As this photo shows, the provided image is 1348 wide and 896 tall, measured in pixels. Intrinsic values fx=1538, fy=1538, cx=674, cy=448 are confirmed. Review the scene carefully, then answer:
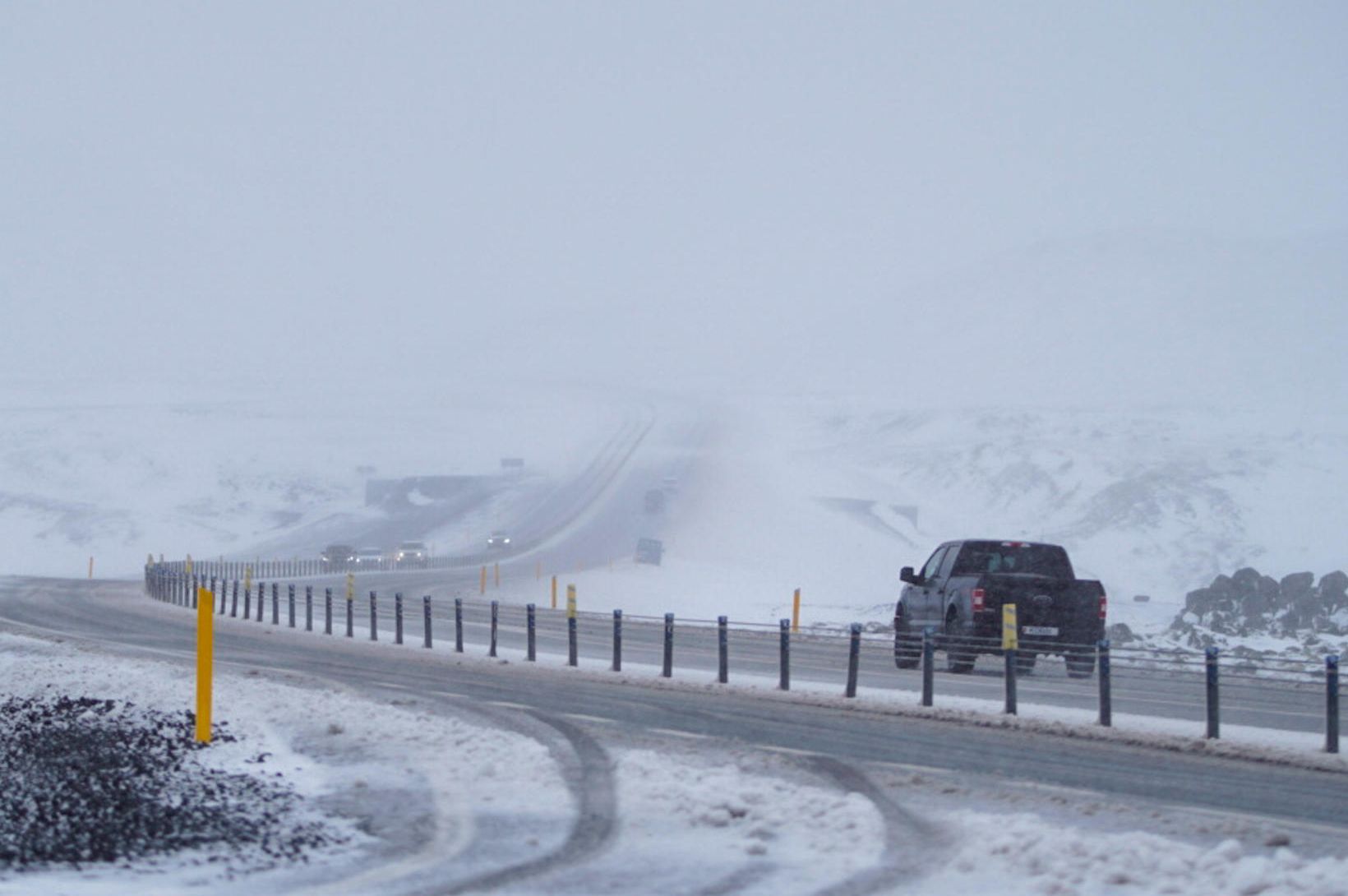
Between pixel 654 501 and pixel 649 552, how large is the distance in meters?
26.0

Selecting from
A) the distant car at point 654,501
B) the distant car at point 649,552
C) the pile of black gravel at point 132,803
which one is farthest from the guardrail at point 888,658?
the distant car at point 654,501

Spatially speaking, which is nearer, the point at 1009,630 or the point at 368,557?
the point at 1009,630

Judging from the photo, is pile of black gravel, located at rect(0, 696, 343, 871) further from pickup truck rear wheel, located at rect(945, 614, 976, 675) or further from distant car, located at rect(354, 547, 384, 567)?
distant car, located at rect(354, 547, 384, 567)

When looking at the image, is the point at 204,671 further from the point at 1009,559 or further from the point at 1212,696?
the point at 1009,559

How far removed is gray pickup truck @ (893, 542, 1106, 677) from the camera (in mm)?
21922

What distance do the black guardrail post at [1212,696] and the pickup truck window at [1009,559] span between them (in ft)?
28.4

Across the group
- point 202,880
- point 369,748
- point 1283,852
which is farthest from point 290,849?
point 1283,852

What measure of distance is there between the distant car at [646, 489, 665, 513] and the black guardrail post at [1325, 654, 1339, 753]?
7651 cm

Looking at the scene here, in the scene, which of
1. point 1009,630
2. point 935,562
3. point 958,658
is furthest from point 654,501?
point 1009,630

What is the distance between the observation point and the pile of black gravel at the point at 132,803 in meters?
8.86

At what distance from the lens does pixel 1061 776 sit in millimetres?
12188

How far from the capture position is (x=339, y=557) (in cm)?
7350

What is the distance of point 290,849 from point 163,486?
103 meters

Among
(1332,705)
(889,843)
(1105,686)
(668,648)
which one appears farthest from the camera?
(668,648)
